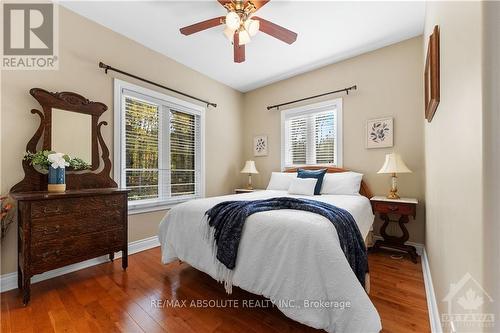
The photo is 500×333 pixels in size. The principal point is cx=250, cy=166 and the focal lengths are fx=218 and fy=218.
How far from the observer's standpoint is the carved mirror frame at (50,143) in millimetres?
2109

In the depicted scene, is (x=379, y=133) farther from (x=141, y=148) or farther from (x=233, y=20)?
(x=141, y=148)

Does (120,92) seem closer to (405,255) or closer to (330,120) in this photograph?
(330,120)

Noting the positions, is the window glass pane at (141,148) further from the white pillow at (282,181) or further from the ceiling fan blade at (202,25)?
the white pillow at (282,181)

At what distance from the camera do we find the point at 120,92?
2793mm

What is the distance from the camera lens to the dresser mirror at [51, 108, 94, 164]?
7.47ft

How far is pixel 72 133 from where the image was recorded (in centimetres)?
240

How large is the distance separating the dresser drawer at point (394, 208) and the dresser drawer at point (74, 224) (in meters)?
2.98

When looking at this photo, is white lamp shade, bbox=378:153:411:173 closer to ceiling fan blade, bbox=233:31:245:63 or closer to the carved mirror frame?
ceiling fan blade, bbox=233:31:245:63

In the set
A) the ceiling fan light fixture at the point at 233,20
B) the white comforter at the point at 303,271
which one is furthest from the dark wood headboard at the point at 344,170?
the ceiling fan light fixture at the point at 233,20

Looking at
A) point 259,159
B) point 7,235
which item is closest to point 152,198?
point 7,235

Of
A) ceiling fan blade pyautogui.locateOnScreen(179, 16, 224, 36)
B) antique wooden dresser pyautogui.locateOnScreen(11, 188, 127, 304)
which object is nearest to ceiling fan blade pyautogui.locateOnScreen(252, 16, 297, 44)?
ceiling fan blade pyautogui.locateOnScreen(179, 16, 224, 36)

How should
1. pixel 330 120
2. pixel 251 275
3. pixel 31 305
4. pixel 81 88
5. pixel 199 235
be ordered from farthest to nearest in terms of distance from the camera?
pixel 330 120 < pixel 81 88 < pixel 199 235 < pixel 31 305 < pixel 251 275

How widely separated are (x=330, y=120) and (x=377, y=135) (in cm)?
78
